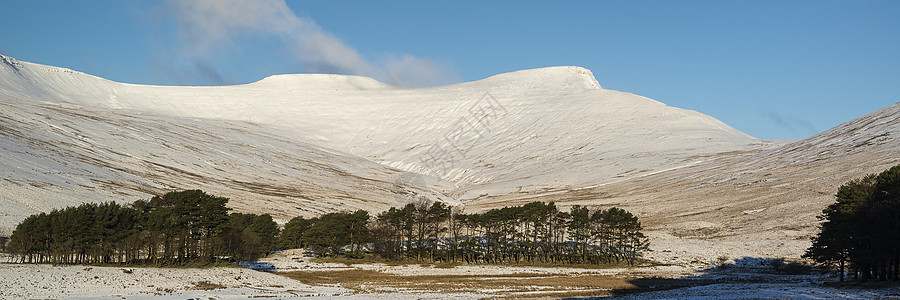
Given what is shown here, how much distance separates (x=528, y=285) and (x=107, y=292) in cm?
3474

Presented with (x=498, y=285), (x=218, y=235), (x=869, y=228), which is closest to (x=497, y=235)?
(x=498, y=285)

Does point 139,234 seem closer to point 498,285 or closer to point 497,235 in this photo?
point 498,285

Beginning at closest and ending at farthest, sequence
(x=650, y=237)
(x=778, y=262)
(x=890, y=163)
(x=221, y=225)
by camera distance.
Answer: (x=221, y=225), (x=778, y=262), (x=650, y=237), (x=890, y=163)

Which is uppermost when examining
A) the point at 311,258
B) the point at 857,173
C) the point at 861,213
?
the point at 857,173

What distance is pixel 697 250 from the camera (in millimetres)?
111250

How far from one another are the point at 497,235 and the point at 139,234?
48385 mm

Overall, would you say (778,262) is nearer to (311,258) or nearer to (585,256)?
(585,256)

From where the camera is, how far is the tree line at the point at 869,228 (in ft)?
164

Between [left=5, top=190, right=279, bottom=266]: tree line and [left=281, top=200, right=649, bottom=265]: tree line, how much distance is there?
28.1 m

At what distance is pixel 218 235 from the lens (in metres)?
76.6

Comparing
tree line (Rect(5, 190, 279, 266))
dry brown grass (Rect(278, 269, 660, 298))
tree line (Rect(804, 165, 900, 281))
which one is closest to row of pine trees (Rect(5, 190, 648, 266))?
tree line (Rect(5, 190, 279, 266))

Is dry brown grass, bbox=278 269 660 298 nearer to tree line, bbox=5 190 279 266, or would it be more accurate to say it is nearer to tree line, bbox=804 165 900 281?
tree line, bbox=5 190 279 266

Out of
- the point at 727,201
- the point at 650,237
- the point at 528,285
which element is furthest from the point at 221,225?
the point at 727,201

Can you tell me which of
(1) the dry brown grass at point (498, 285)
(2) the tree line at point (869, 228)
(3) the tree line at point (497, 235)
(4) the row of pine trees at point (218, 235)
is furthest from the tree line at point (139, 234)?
(2) the tree line at point (869, 228)
